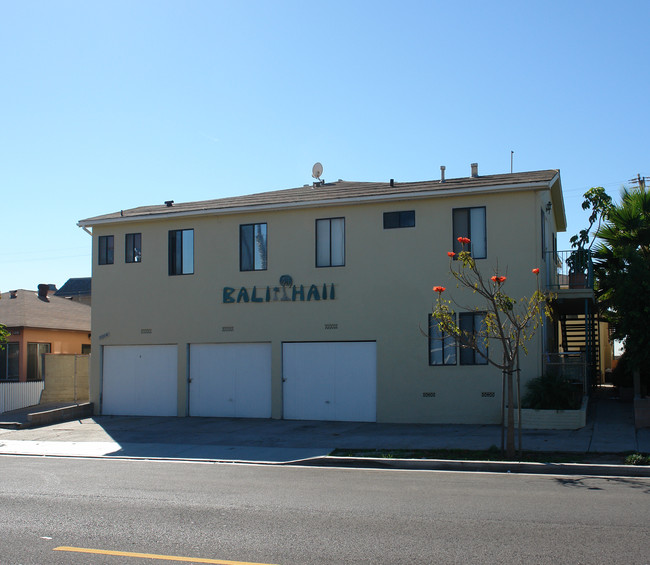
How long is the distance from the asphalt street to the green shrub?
216 inches

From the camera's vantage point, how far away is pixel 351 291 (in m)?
19.8

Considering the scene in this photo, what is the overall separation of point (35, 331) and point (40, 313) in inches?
78.3

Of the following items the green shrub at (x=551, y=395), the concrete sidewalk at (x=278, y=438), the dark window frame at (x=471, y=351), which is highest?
the dark window frame at (x=471, y=351)

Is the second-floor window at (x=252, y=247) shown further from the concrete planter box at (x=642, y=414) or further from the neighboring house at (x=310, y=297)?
the concrete planter box at (x=642, y=414)

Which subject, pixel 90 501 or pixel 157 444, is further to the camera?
pixel 157 444

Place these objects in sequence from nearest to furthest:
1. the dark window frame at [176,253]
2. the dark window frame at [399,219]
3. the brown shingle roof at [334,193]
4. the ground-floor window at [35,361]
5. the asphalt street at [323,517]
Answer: the asphalt street at [323,517], the brown shingle roof at [334,193], the dark window frame at [399,219], the dark window frame at [176,253], the ground-floor window at [35,361]

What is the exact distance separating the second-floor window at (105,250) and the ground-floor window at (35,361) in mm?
8253

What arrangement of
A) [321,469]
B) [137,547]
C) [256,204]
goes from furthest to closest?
[256,204]
[321,469]
[137,547]

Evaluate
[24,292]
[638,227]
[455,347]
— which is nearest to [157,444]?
[455,347]

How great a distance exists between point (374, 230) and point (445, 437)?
6.39 metres

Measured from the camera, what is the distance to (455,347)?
1867 centimetres

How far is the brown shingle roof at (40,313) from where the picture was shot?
29.4m

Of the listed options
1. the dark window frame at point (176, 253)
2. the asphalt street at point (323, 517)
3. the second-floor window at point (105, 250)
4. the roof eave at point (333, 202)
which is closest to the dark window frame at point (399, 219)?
the roof eave at point (333, 202)

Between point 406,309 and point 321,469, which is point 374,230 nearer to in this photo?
point 406,309
